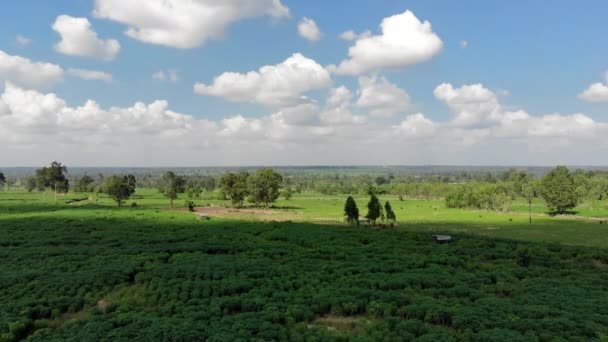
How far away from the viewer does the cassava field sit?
71.2ft

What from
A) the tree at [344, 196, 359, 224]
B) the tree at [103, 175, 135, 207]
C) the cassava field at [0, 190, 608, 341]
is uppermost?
the tree at [103, 175, 135, 207]

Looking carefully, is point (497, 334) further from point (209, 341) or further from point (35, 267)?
point (35, 267)

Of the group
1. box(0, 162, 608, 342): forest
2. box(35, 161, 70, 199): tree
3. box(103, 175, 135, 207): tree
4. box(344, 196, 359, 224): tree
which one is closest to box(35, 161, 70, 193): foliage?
box(35, 161, 70, 199): tree

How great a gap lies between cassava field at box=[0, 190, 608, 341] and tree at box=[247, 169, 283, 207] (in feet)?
188

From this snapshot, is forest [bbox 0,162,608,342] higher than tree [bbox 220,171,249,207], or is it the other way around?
tree [bbox 220,171,249,207]

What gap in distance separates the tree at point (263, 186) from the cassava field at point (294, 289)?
5735 cm

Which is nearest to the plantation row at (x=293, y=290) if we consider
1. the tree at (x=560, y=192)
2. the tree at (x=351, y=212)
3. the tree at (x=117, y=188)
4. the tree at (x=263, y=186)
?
the tree at (x=351, y=212)

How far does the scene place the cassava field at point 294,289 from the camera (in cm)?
2170

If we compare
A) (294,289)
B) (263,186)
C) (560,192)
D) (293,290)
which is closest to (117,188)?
(263,186)

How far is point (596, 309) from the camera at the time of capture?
24.3 metres

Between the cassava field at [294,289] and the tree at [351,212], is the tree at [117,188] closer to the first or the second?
the cassava field at [294,289]

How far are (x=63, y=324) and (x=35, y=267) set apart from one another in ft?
Answer: 49.2

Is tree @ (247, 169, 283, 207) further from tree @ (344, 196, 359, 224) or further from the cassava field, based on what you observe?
the cassava field

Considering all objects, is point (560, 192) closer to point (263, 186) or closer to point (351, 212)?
point (351, 212)
